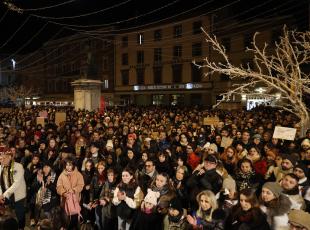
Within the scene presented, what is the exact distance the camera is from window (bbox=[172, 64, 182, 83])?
143ft

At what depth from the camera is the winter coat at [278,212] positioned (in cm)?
430

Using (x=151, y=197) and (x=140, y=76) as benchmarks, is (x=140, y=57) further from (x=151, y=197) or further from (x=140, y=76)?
(x=151, y=197)

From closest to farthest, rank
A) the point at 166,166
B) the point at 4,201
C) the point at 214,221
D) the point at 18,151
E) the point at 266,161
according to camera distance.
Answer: the point at 214,221
the point at 4,201
the point at 266,161
the point at 166,166
the point at 18,151

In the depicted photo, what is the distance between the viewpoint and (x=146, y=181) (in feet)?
21.5

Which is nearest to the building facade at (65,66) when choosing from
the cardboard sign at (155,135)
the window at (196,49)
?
Result: the window at (196,49)

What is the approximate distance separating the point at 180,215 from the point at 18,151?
5.87 metres

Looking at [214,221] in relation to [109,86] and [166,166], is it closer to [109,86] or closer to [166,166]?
[166,166]

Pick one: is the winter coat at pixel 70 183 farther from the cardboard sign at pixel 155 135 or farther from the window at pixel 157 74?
the window at pixel 157 74

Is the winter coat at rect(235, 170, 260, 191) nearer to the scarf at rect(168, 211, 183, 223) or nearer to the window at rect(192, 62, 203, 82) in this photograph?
the scarf at rect(168, 211, 183, 223)

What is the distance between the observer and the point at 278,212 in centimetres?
435

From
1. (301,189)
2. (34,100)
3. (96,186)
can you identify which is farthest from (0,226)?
(34,100)

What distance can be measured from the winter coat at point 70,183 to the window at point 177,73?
3781 centimetres

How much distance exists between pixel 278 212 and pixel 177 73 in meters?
40.1

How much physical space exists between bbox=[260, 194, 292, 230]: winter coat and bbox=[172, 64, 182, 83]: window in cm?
3949
